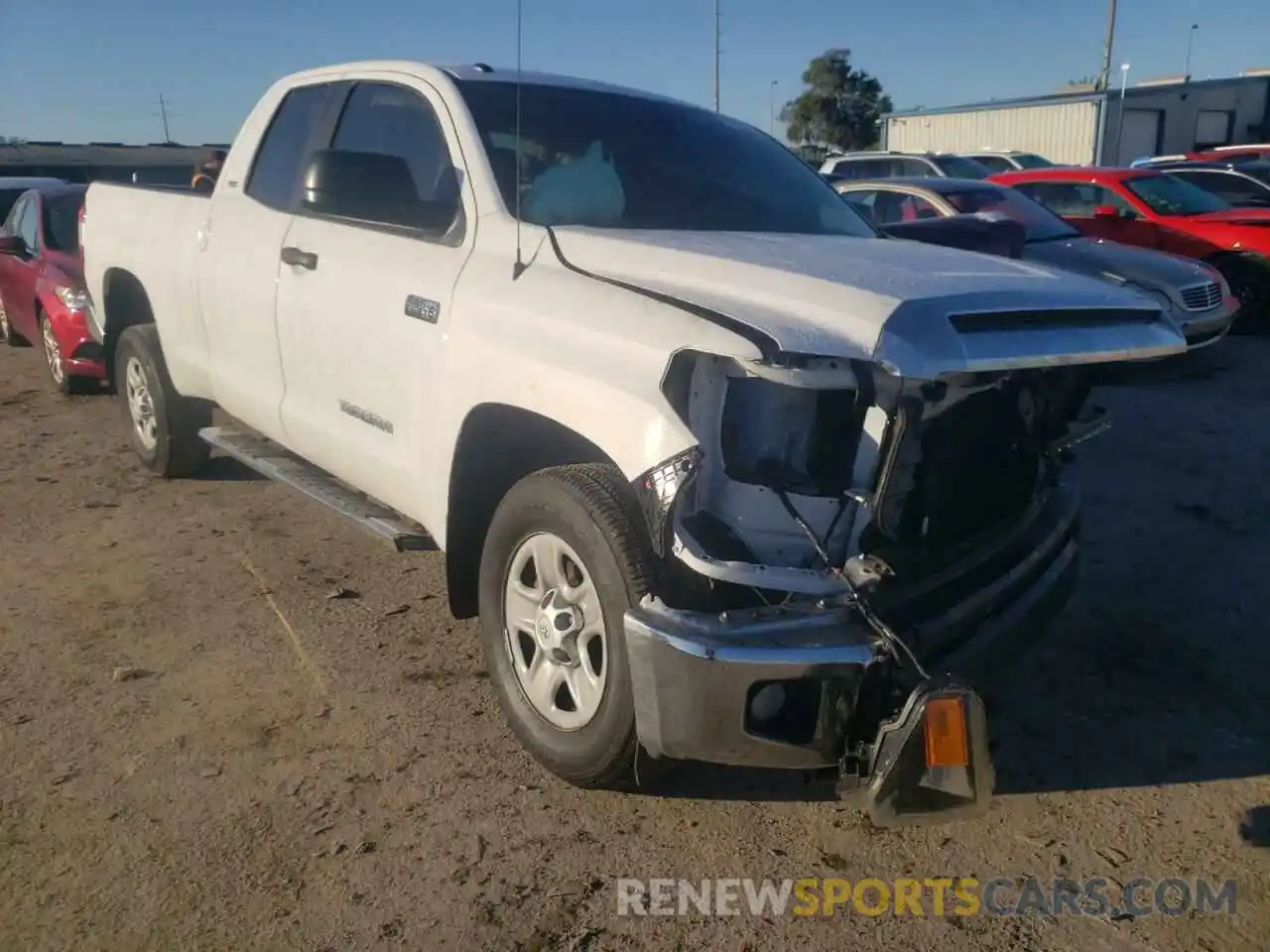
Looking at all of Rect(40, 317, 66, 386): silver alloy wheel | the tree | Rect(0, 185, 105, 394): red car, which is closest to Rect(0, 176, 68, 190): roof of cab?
Rect(0, 185, 105, 394): red car

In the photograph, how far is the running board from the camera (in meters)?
3.79

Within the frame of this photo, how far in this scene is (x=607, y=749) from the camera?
2986 millimetres

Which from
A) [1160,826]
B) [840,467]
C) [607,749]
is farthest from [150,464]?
[1160,826]

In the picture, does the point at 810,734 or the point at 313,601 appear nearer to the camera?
the point at 810,734

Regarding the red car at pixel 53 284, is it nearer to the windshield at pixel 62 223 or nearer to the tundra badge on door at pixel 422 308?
the windshield at pixel 62 223

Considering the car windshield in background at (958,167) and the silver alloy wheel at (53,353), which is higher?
the car windshield in background at (958,167)

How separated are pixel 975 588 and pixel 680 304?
42.7 inches

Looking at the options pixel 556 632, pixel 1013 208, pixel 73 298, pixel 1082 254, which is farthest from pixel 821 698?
pixel 1013 208

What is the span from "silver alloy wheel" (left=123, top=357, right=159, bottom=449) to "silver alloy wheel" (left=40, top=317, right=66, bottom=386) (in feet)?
8.20

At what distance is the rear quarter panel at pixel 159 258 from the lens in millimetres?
5207

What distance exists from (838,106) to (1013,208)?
A: 50937mm

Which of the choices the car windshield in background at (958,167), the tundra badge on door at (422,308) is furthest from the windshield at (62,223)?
the car windshield in background at (958,167)

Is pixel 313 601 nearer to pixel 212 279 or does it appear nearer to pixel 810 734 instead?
pixel 212 279

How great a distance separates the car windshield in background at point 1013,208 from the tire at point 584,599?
7983 mm
